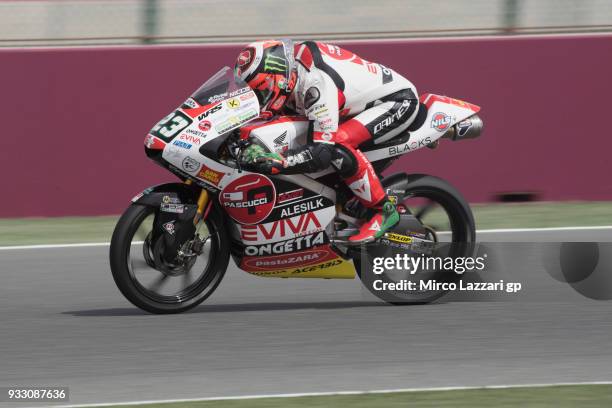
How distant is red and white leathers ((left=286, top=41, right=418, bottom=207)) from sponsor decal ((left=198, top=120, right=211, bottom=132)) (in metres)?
0.52

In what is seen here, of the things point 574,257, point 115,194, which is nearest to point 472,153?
point 574,257

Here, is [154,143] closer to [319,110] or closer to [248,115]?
[248,115]

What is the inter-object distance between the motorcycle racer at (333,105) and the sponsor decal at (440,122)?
5.1 inches

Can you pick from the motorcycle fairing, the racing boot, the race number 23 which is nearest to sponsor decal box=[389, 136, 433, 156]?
the motorcycle fairing

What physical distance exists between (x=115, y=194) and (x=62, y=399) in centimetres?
483

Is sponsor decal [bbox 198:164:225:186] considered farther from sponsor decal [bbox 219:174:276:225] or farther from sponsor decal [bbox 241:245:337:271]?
sponsor decal [bbox 241:245:337:271]

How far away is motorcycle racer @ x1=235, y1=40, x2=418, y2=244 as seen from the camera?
6.76 metres

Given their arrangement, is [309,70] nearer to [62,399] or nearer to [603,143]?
[62,399]

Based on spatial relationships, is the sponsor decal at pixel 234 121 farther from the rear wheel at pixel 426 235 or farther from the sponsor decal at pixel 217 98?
the rear wheel at pixel 426 235

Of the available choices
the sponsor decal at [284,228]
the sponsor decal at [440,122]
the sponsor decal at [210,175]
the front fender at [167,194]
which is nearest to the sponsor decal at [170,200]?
the front fender at [167,194]

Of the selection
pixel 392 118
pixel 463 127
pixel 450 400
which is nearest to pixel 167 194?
pixel 392 118

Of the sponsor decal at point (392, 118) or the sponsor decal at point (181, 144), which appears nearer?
the sponsor decal at point (181, 144)

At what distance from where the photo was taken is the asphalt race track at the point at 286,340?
18.8 ft

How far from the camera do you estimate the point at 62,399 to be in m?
5.43
